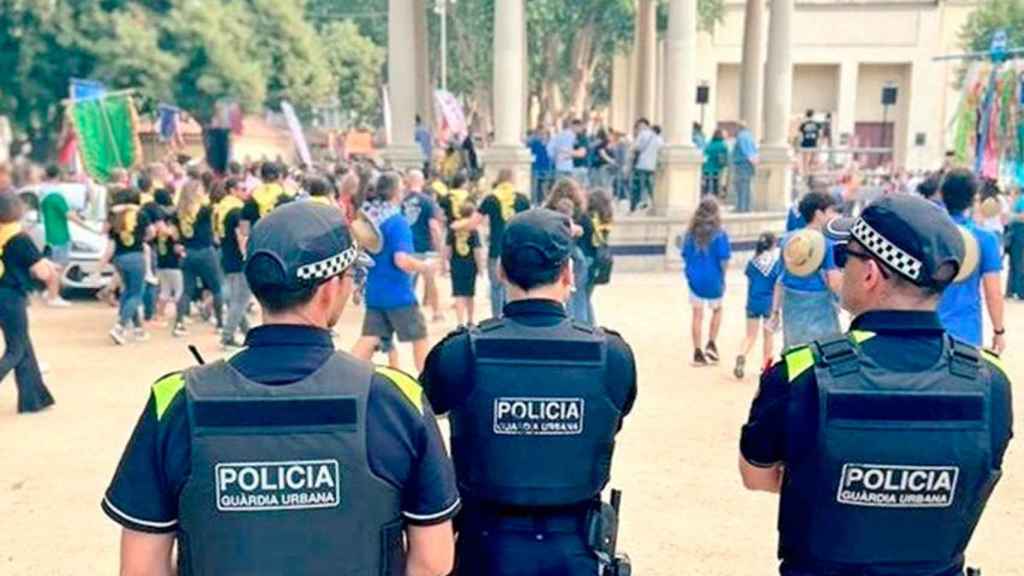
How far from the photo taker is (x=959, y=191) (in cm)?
639

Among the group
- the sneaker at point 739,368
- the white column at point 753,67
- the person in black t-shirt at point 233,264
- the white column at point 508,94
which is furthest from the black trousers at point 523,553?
the white column at point 753,67

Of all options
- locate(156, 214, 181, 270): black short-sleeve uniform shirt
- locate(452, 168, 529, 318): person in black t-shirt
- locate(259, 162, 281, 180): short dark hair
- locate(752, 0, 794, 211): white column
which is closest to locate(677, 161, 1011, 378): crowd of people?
locate(452, 168, 529, 318): person in black t-shirt

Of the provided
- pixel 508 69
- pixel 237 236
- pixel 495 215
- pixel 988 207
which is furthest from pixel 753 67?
pixel 237 236

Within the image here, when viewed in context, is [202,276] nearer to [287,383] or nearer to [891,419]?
[287,383]

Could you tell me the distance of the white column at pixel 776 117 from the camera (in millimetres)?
21409

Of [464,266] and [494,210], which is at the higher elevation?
[494,210]

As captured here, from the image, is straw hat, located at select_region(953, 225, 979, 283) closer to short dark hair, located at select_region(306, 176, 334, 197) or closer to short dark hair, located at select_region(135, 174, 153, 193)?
short dark hair, located at select_region(306, 176, 334, 197)

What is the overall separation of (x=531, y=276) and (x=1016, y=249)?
47.4 feet

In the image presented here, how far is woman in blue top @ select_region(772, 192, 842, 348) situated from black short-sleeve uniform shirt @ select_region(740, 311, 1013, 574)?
213 inches

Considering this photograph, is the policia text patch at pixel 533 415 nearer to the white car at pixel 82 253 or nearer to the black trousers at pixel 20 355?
the black trousers at pixel 20 355

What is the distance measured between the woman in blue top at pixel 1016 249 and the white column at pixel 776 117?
610 centimetres

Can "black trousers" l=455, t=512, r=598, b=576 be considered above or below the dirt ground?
above

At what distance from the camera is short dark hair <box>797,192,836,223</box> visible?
829 cm

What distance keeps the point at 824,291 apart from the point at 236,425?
682 cm
